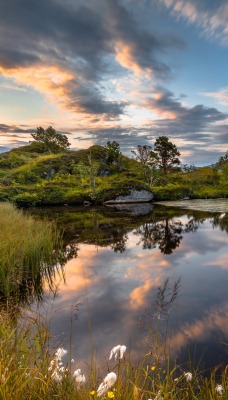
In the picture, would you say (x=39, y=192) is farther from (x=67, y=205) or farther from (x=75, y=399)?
(x=75, y=399)

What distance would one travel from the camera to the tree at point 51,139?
253 ft

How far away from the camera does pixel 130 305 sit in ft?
25.9

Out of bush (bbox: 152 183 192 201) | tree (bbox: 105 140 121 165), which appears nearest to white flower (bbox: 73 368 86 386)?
bush (bbox: 152 183 192 201)

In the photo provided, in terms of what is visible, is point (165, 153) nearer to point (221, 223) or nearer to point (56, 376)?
point (221, 223)

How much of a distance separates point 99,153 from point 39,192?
2669cm

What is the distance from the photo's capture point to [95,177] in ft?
166

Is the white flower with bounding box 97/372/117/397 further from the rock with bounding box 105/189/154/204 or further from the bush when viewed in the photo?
the bush

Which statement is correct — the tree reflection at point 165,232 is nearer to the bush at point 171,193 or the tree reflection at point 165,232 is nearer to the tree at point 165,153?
the bush at point 171,193

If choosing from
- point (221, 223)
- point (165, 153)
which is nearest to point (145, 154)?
point (165, 153)

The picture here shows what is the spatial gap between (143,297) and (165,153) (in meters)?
A: 59.8

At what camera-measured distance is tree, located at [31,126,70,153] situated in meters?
77.2

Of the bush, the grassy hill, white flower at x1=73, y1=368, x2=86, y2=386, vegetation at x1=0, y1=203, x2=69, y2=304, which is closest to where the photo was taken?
white flower at x1=73, y1=368, x2=86, y2=386

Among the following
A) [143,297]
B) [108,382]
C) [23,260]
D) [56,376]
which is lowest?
[143,297]

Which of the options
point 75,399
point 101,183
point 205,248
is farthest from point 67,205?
point 75,399
